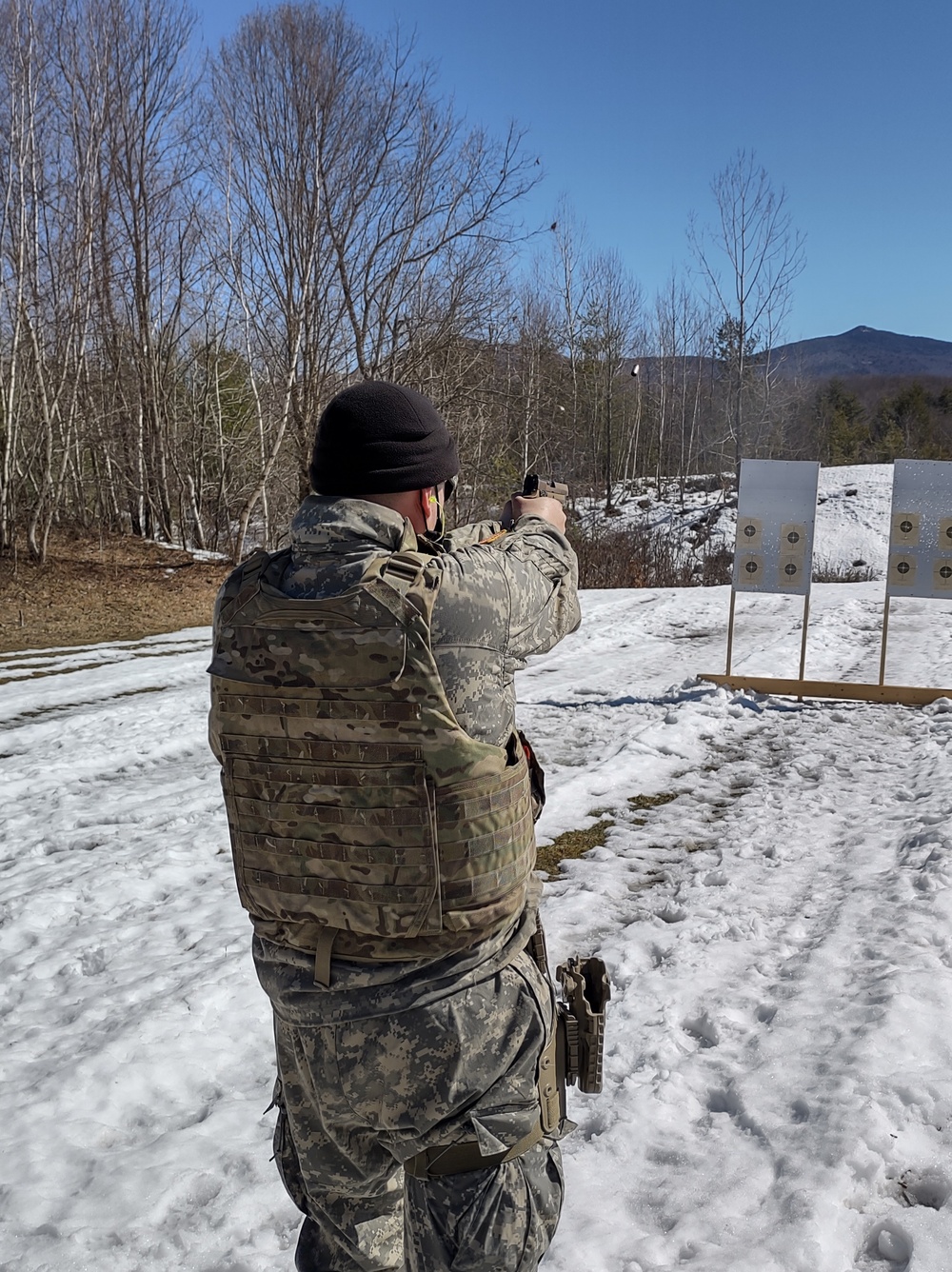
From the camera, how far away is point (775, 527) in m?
8.38

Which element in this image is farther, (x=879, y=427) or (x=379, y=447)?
(x=879, y=427)

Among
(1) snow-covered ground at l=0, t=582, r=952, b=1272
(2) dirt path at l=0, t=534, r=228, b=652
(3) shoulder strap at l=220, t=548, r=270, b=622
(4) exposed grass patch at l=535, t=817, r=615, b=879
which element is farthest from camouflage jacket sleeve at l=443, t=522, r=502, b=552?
(2) dirt path at l=0, t=534, r=228, b=652

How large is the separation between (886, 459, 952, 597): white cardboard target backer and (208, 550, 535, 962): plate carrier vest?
740cm

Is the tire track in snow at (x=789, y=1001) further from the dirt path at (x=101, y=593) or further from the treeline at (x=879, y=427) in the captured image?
the treeline at (x=879, y=427)

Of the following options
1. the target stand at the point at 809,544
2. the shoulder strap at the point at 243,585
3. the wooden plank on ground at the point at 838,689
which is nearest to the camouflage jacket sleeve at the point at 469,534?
the shoulder strap at the point at 243,585

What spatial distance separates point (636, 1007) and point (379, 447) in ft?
8.22

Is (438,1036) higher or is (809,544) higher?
(809,544)

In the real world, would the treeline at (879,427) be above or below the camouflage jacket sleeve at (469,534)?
above

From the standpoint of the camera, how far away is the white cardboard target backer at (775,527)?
27.0ft

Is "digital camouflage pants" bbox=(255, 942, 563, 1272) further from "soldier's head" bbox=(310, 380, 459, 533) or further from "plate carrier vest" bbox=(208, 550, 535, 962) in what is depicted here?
"soldier's head" bbox=(310, 380, 459, 533)

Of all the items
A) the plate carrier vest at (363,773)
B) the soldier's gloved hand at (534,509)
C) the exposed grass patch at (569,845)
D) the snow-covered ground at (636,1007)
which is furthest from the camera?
the exposed grass patch at (569,845)

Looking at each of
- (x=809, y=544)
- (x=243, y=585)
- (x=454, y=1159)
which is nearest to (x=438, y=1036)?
(x=454, y=1159)

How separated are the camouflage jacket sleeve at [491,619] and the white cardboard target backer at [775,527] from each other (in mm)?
6887

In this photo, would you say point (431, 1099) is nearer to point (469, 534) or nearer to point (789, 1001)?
point (469, 534)
